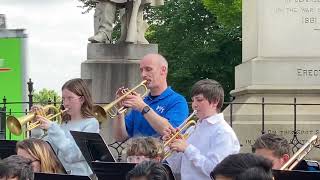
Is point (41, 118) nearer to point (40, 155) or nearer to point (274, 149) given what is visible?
point (40, 155)

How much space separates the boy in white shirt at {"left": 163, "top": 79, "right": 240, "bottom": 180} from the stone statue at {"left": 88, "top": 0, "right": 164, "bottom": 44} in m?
7.55

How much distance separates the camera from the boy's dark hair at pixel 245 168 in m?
4.10

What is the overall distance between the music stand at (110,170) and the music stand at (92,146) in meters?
0.33

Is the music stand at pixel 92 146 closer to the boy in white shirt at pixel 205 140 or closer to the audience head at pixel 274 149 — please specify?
the boy in white shirt at pixel 205 140

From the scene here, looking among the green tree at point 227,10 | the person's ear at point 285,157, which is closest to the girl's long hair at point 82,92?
the person's ear at point 285,157

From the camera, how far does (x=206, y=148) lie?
6.60 m

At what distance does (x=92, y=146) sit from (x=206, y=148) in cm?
93

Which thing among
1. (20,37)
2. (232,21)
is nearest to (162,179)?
(20,37)

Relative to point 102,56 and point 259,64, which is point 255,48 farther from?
point 102,56

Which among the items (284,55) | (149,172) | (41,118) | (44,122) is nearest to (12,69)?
(284,55)

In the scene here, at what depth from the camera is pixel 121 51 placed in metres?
14.1

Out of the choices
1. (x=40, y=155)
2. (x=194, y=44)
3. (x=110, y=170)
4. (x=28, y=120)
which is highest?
(x=194, y=44)

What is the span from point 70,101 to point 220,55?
30.1 meters

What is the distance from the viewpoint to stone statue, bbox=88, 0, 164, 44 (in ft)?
46.2
